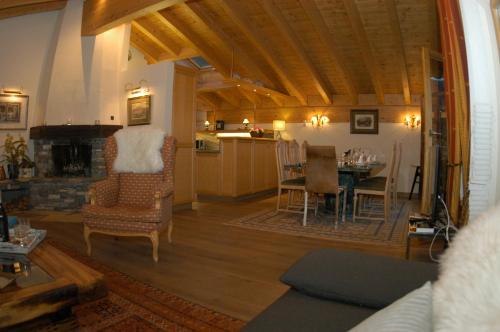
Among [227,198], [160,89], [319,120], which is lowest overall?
[227,198]

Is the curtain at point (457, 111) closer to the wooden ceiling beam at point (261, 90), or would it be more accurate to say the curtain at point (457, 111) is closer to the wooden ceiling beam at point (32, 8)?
the wooden ceiling beam at point (261, 90)

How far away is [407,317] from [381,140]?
8.09m

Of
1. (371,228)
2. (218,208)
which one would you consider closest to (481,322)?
(371,228)

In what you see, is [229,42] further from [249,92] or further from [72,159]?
[72,159]

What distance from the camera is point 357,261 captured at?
1467mm

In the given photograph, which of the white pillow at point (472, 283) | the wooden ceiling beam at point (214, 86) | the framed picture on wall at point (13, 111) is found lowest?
the white pillow at point (472, 283)

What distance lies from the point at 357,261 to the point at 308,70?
264 inches

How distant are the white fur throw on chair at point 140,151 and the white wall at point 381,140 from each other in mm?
5192

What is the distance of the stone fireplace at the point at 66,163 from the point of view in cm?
561

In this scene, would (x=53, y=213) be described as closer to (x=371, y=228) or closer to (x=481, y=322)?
(x=371, y=228)

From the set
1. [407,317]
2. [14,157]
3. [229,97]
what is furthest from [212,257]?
[229,97]

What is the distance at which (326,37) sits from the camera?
20.6ft

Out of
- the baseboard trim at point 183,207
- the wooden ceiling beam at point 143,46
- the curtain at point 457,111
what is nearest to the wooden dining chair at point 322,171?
the curtain at point 457,111

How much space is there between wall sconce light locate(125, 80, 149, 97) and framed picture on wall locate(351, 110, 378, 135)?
16.4 ft
